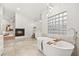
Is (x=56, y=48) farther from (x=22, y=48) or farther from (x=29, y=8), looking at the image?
(x=29, y=8)

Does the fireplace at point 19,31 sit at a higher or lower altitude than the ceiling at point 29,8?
lower

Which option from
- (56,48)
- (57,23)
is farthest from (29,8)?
(56,48)

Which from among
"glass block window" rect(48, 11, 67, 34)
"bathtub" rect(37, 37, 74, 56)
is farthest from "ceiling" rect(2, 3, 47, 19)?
"bathtub" rect(37, 37, 74, 56)

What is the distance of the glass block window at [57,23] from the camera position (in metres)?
2.24

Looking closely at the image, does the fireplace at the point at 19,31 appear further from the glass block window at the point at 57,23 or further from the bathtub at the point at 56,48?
the glass block window at the point at 57,23

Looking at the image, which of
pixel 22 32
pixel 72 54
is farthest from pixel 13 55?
pixel 72 54

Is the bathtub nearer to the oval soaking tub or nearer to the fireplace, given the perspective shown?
the oval soaking tub

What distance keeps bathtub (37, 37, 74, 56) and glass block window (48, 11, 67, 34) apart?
222mm

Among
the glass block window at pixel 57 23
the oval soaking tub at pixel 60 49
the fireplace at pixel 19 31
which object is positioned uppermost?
the glass block window at pixel 57 23

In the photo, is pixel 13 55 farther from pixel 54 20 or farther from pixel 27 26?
pixel 54 20

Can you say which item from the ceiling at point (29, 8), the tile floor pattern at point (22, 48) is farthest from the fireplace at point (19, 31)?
the ceiling at point (29, 8)

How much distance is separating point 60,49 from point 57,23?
1.81 ft

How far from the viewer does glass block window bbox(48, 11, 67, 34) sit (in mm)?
2236

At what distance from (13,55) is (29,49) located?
36 cm
